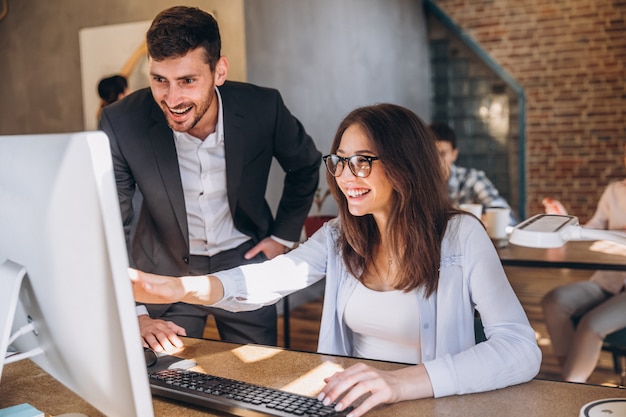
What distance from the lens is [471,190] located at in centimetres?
418

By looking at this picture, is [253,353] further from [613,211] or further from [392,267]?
[613,211]

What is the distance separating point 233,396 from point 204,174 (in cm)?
112

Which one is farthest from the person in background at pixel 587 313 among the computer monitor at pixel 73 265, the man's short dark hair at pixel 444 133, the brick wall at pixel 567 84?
the brick wall at pixel 567 84

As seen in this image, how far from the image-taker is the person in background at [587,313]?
8.84 ft

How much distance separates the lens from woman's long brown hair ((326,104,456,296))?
162cm

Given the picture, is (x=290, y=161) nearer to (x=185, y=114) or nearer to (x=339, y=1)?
(x=185, y=114)

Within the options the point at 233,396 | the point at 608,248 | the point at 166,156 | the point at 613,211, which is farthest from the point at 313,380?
the point at 613,211

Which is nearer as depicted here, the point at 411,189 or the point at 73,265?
the point at 73,265

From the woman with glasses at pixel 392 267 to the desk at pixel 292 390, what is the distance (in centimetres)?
18

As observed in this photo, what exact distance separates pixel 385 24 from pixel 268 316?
4.41m

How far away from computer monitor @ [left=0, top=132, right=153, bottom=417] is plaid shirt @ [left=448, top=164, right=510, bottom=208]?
11.1 feet

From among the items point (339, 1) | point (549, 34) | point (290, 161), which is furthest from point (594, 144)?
point (290, 161)

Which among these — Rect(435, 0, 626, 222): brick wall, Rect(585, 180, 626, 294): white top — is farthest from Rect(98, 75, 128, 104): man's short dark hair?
→ Rect(435, 0, 626, 222): brick wall

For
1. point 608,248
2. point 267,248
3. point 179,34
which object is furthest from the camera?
point 608,248
